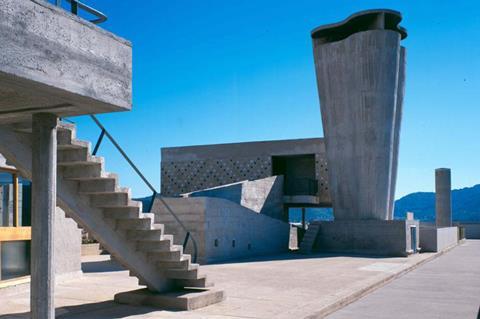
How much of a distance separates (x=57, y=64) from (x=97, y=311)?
6027mm

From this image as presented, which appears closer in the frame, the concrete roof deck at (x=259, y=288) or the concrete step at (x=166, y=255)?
the concrete roof deck at (x=259, y=288)

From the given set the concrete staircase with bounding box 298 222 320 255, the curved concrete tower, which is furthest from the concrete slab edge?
the curved concrete tower

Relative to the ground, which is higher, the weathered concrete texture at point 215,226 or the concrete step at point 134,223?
the concrete step at point 134,223

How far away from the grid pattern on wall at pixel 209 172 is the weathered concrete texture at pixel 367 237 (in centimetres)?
808

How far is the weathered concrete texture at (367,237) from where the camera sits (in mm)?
25453

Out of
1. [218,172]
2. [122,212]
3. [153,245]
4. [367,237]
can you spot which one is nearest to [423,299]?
[153,245]

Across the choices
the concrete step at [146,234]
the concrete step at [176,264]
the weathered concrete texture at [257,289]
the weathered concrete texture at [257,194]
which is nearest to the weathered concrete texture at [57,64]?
the concrete step at [146,234]

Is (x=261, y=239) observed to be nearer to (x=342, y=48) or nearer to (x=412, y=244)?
(x=412, y=244)

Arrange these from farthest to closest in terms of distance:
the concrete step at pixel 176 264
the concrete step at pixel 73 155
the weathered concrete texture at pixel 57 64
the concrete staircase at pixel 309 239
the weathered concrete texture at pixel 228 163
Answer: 1. the weathered concrete texture at pixel 228 163
2. the concrete staircase at pixel 309 239
3. the concrete step at pixel 176 264
4. the concrete step at pixel 73 155
5. the weathered concrete texture at pixel 57 64

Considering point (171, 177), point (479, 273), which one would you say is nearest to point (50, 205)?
point (479, 273)

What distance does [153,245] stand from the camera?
34.2 feet

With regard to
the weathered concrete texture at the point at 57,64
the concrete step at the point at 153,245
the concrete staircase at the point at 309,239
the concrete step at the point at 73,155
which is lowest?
the concrete staircase at the point at 309,239

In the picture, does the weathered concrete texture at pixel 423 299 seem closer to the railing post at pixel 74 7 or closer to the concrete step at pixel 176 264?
the concrete step at pixel 176 264

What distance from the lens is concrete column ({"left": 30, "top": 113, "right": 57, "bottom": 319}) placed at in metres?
5.98
